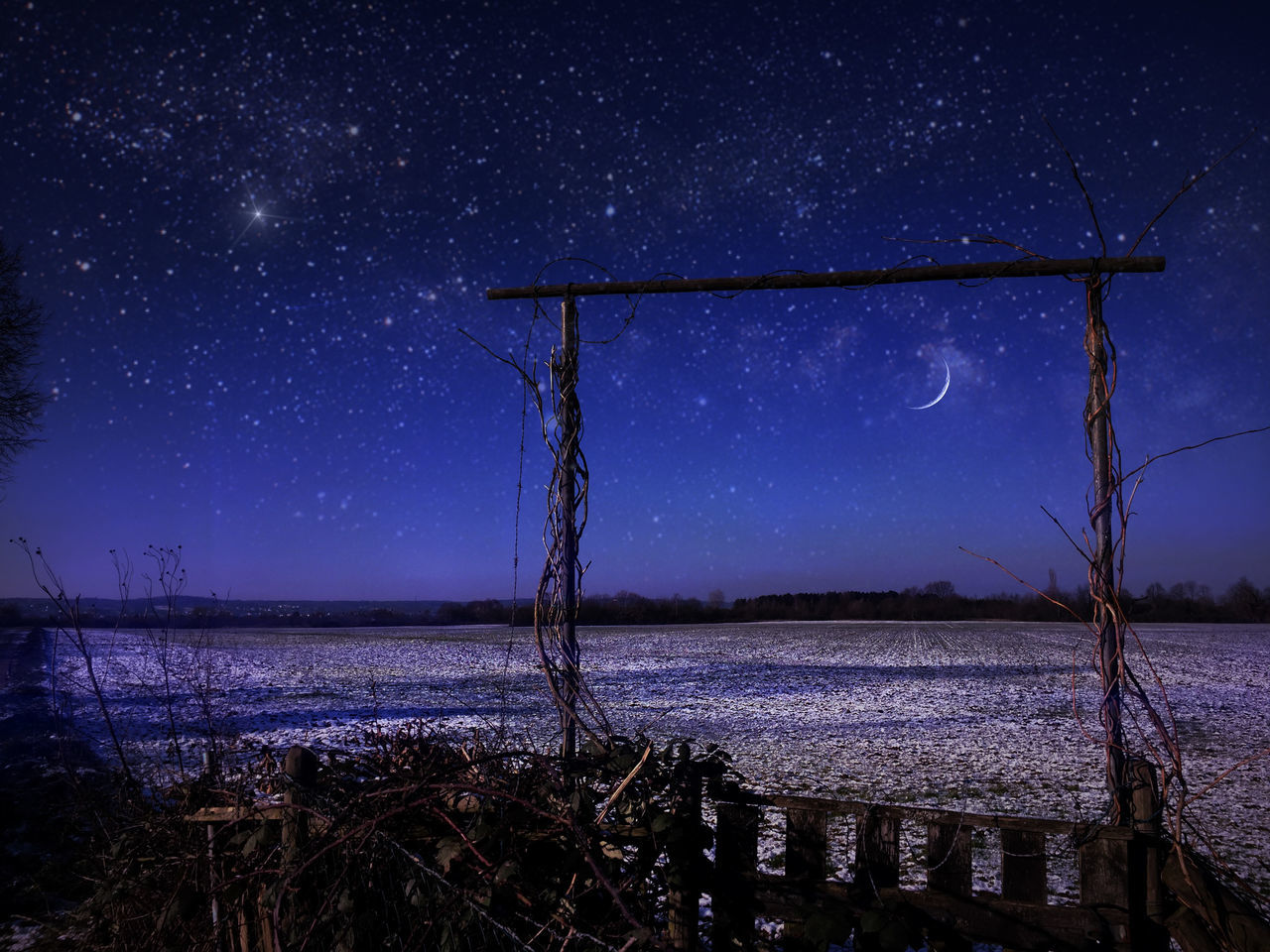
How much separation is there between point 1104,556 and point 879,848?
1632mm

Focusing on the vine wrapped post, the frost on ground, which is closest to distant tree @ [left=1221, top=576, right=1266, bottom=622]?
the frost on ground

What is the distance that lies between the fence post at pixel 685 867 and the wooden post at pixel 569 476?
893mm

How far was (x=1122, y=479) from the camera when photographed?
3.00 meters

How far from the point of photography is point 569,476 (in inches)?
142

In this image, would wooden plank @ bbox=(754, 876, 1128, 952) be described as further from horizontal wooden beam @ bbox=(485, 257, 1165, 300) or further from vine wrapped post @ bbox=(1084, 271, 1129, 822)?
horizontal wooden beam @ bbox=(485, 257, 1165, 300)

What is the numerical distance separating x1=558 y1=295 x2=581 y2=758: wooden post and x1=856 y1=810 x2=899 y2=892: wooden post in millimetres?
1432

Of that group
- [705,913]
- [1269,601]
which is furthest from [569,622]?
[1269,601]

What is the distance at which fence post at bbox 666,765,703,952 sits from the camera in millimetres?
2541

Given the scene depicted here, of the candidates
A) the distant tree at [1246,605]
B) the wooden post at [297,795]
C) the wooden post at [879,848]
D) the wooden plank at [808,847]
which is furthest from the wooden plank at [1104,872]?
the distant tree at [1246,605]

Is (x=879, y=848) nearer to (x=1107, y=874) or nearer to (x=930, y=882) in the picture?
(x=930, y=882)

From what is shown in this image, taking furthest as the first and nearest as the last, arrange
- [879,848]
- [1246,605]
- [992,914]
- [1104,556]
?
[1246,605]
[1104,556]
[879,848]
[992,914]

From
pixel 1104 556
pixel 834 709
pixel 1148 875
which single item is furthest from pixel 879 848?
pixel 834 709

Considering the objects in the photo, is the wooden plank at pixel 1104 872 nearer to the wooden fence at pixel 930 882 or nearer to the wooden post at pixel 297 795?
the wooden fence at pixel 930 882

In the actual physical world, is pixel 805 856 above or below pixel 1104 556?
below
